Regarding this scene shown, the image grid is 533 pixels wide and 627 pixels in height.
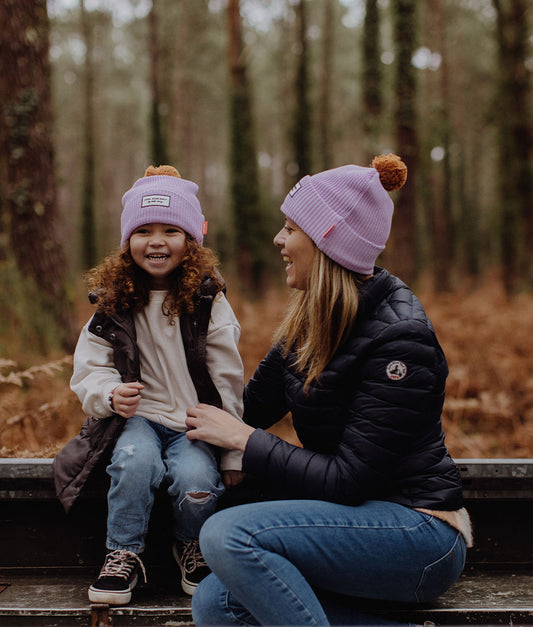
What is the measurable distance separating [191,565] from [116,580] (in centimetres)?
32

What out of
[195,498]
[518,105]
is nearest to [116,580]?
[195,498]

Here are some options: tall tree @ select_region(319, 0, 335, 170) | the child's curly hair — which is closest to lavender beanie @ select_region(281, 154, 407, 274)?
the child's curly hair

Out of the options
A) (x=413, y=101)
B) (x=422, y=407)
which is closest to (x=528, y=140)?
(x=413, y=101)

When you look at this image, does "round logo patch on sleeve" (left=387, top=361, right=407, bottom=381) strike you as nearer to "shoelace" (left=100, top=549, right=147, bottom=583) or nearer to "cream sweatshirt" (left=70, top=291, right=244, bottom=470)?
"cream sweatshirt" (left=70, top=291, right=244, bottom=470)

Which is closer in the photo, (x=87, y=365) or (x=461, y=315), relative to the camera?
(x=87, y=365)

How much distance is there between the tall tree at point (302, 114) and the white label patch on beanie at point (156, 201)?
645 inches

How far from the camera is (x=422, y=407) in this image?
214cm

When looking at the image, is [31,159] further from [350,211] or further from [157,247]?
[350,211]

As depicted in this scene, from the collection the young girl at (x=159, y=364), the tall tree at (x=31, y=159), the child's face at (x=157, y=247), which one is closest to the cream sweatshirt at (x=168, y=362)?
the young girl at (x=159, y=364)

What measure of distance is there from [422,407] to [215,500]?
3.04ft

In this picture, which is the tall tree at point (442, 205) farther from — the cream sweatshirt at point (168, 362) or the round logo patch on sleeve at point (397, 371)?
the round logo patch on sleeve at point (397, 371)

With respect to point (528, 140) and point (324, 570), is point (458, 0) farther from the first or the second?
point (324, 570)

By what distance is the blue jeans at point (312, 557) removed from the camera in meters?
2.04

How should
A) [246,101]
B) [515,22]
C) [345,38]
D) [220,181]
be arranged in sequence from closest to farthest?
[515,22]
[246,101]
[345,38]
[220,181]
